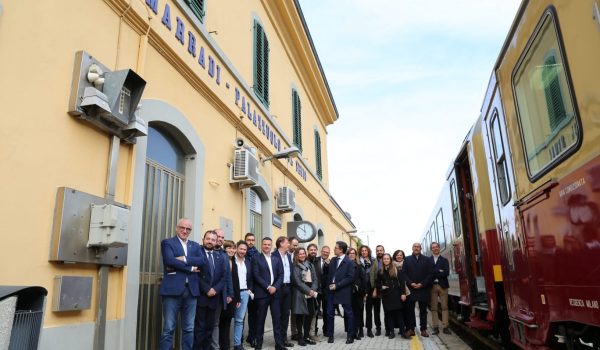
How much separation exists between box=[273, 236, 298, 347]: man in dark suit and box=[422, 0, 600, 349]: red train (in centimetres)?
362

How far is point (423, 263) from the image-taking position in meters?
9.39

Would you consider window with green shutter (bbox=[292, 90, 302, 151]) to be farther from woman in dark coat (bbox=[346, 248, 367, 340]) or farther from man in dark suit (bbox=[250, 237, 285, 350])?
man in dark suit (bbox=[250, 237, 285, 350])

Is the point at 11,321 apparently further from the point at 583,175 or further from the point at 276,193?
the point at 276,193

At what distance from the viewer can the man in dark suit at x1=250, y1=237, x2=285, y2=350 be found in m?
7.49

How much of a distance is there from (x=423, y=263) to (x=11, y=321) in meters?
7.75

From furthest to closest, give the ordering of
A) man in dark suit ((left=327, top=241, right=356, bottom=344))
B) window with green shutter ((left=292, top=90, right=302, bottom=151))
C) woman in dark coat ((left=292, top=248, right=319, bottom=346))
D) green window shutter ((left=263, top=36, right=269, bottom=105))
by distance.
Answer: window with green shutter ((left=292, top=90, right=302, bottom=151)) < green window shutter ((left=263, top=36, right=269, bottom=105)) < man in dark suit ((left=327, top=241, right=356, bottom=344)) < woman in dark coat ((left=292, top=248, right=319, bottom=346))

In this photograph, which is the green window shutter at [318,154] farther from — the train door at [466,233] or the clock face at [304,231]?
the train door at [466,233]

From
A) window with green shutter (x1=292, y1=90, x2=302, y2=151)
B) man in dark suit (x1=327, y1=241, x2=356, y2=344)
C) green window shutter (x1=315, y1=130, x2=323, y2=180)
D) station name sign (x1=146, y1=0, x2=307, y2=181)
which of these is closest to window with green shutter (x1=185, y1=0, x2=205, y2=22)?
station name sign (x1=146, y1=0, x2=307, y2=181)

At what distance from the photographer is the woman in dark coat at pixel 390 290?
8.96m

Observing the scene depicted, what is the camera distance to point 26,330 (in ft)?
10.2

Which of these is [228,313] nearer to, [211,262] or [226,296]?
[226,296]

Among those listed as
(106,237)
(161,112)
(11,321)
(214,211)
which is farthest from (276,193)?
(11,321)

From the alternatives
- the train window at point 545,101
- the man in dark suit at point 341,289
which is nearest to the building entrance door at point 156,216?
the man in dark suit at point 341,289

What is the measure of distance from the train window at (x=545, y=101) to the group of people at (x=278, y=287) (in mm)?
3885
